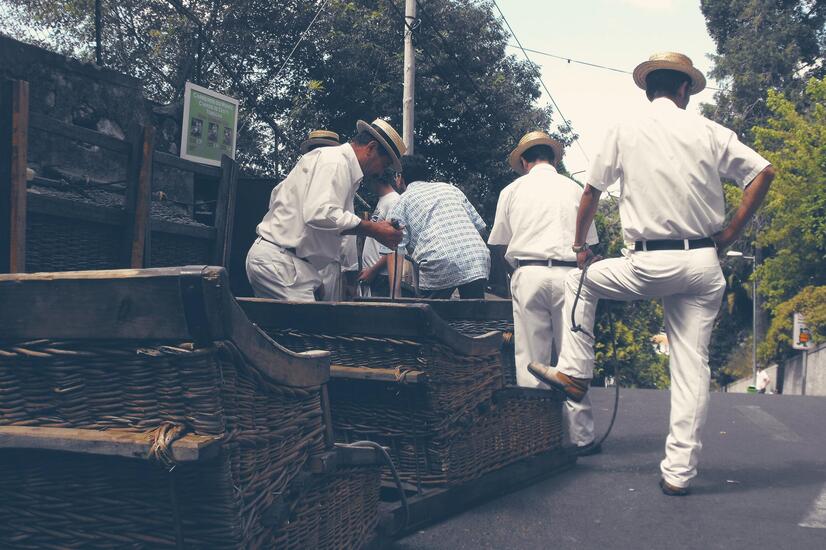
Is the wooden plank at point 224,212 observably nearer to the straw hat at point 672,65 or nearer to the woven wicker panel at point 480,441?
the woven wicker panel at point 480,441

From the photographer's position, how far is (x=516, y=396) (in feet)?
15.7

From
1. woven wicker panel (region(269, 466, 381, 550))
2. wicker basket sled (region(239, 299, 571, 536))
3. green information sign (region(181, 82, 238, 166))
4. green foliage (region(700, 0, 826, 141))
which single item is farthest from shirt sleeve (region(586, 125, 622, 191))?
green foliage (region(700, 0, 826, 141))

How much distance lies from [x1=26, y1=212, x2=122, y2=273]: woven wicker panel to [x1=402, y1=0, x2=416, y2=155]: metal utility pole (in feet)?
31.7

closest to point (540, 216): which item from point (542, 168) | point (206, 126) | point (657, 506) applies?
point (542, 168)

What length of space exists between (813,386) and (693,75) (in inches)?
1257

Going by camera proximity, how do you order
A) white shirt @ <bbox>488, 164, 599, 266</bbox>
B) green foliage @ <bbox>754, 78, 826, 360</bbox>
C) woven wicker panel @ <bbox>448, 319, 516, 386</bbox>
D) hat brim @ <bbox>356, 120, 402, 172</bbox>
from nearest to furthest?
hat brim @ <bbox>356, 120, 402, 172</bbox>
woven wicker panel @ <bbox>448, 319, 516, 386</bbox>
white shirt @ <bbox>488, 164, 599, 266</bbox>
green foliage @ <bbox>754, 78, 826, 360</bbox>

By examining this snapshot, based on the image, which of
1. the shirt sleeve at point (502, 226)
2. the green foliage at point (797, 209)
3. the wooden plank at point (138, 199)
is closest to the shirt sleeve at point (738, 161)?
the shirt sleeve at point (502, 226)

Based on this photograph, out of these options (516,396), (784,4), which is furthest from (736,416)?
(784,4)

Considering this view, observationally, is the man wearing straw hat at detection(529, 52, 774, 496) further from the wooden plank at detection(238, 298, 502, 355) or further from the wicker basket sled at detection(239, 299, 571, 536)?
the wooden plank at detection(238, 298, 502, 355)

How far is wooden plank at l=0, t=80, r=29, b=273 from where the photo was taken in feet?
15.0

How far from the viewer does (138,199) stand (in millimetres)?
5684

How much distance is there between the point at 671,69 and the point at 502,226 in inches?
64.0

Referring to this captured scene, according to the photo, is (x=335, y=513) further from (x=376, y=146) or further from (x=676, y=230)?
(x=376, y=146)

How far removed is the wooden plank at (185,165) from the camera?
607 cm
